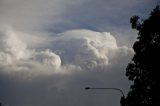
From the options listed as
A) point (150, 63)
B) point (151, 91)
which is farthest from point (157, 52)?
point (151, 91)

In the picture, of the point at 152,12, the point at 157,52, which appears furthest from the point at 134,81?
the point at 152,12

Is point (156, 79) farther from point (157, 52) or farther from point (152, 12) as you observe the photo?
point (152, 12)

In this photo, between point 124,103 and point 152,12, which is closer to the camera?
point 124,103

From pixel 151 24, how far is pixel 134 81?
758 cm

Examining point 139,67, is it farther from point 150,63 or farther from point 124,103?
point 124,103

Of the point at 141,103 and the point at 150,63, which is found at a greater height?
the point at 150,63

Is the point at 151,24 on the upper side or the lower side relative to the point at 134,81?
upper

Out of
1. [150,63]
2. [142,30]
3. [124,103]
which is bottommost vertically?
[124,103]

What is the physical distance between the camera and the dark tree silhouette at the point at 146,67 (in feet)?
173

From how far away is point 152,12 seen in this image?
183 ft

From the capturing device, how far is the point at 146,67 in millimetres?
54000

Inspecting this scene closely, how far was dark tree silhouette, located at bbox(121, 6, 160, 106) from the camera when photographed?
2082 inches

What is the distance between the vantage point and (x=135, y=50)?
2164 inches

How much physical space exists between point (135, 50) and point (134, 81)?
4.01 metres
